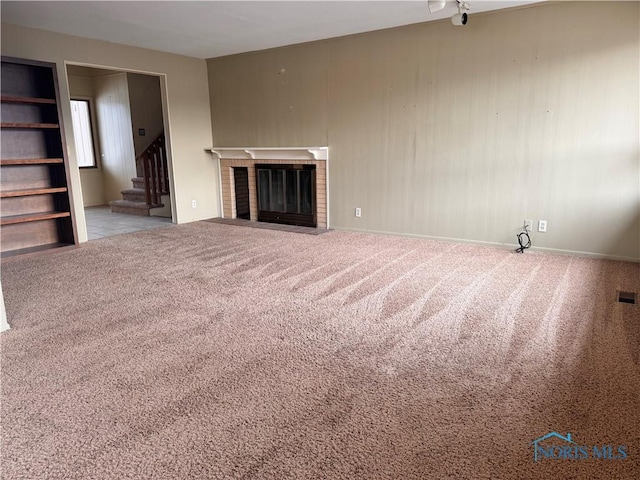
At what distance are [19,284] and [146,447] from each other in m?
2.85

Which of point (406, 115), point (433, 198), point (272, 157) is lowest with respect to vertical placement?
point (433, 198)

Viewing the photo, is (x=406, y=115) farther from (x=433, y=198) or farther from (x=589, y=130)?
(x=589, y=130)

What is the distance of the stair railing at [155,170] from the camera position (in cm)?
741

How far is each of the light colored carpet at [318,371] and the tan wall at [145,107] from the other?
4854 mm

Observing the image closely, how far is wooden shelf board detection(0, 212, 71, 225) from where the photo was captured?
14.6 feet

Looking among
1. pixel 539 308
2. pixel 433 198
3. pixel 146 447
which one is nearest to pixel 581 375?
pixel 539 308

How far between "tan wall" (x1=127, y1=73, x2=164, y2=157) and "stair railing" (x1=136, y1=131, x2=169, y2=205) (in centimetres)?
81

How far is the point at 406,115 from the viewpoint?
201 inches

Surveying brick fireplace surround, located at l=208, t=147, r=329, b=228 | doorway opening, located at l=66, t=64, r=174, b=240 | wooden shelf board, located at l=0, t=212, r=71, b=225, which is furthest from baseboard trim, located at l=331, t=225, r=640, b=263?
doorway opening, located at l=66, t=64, r=174, b=240

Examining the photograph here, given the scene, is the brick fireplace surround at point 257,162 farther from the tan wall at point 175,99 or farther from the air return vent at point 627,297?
the air return vent at point 627,297

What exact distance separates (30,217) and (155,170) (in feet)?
10.1

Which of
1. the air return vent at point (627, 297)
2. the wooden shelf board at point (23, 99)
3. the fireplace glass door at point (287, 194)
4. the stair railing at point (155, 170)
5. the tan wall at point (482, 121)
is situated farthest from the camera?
the stair railing at point (155, 170)

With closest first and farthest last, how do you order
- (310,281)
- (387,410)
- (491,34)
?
(387,410) → (310,281) → (491,34)

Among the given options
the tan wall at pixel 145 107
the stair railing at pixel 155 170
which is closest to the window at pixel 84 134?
the tan wall at pixel 145 107
